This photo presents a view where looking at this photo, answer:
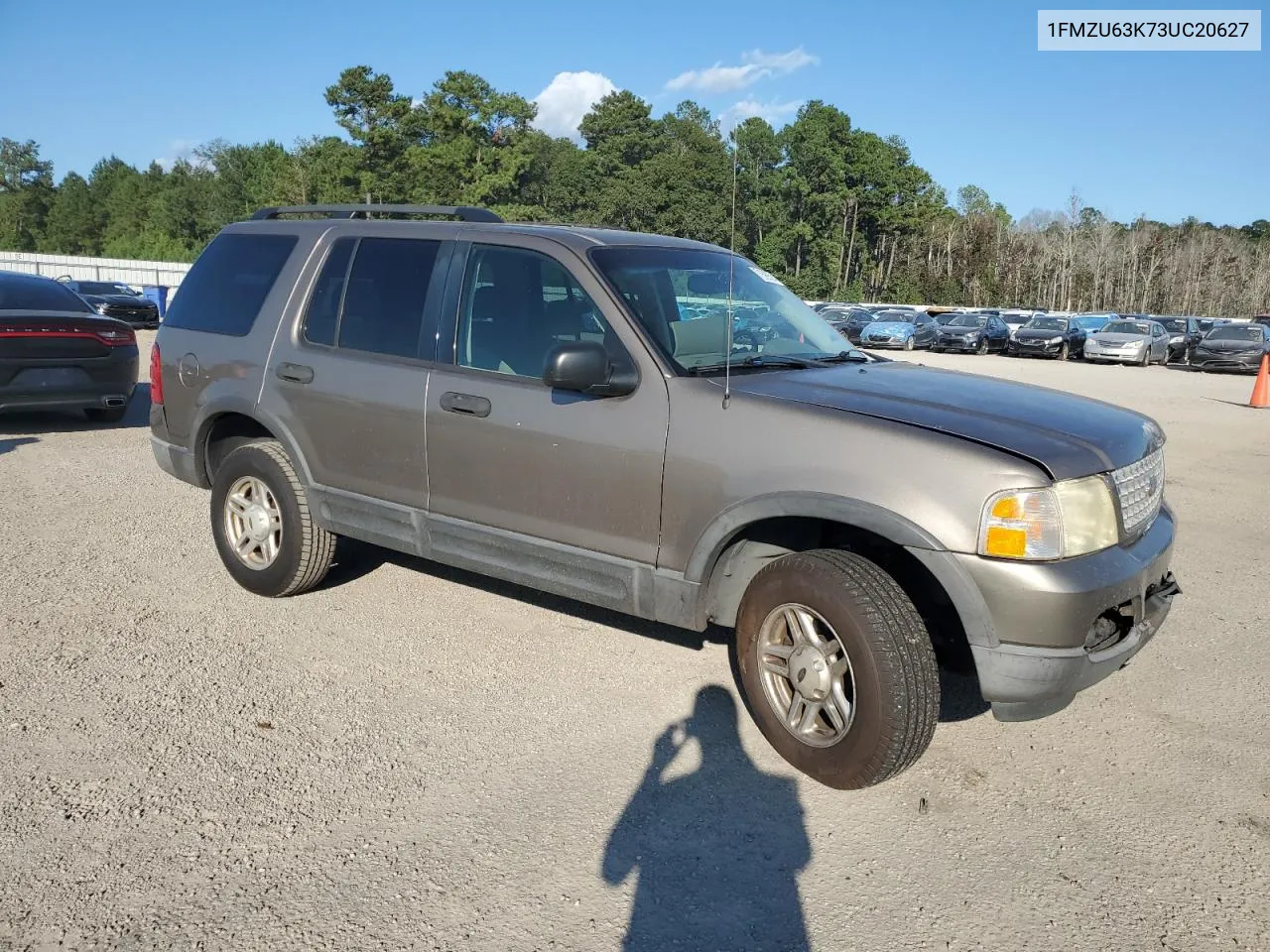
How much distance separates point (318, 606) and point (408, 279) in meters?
1.84

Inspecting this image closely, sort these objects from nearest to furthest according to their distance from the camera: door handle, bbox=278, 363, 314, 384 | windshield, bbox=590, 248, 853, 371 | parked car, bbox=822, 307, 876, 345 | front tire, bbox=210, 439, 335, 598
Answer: windshield, bbox=590, 248, 853, 371
door handle, bbox=278, 363, 314, 384
front tire, bbox=210, 439, 335, 598
parked car, bbox=822, 307, 876, 345

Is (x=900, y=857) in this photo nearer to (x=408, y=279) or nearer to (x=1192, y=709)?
(x=1192, y=709)

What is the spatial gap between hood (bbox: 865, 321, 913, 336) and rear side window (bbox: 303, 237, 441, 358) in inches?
1208

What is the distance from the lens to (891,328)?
34188 mm

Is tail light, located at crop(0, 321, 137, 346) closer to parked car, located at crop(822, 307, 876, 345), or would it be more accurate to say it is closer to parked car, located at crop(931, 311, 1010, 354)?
parked car, located at crop(822, 307, 876, 345)

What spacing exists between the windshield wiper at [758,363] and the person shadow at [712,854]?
1463 millimetres

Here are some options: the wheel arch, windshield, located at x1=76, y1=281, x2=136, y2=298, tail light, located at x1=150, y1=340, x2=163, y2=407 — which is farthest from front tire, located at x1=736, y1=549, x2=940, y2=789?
windshield, located at x1=76, y1=281, x2=136, y2=298

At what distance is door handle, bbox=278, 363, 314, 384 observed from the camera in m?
4.86

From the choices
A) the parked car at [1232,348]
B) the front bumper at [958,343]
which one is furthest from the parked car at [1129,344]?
the front bumper at [958,343]

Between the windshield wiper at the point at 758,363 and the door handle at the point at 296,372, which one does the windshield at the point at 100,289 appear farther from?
the windshield wiper at the point at 758,363

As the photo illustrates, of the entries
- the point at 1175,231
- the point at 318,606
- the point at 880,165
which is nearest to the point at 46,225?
the point at 880,165

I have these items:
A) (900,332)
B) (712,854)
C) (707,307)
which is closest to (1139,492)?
(707,307)

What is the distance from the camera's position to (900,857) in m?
3.07

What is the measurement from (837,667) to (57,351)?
8.88 meters
